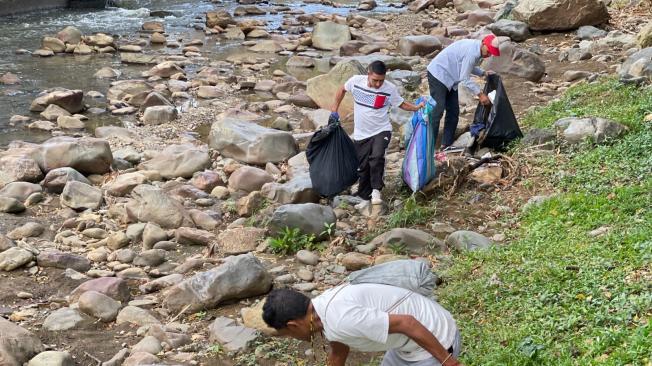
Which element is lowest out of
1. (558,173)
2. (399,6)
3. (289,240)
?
(399,6)

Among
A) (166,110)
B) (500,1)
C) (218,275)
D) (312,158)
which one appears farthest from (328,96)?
(500,1)

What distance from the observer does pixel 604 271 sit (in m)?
5.16

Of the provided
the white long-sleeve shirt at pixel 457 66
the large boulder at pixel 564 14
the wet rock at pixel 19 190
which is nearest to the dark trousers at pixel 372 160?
the white long-sleeve shirt at pixel 457 66

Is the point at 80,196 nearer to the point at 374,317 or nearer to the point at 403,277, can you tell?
the point at 403,277

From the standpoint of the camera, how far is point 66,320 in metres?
6.22

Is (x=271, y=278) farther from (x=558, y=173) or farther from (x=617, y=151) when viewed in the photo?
(x=617, y=151)

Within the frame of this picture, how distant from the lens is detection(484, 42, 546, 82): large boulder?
1209 centimetres

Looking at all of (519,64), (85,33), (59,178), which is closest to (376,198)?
(59,178)

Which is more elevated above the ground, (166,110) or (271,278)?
(271,278)

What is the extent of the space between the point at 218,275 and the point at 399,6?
60.5 ft

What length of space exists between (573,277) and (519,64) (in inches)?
293

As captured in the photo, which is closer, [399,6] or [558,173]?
[558,173]

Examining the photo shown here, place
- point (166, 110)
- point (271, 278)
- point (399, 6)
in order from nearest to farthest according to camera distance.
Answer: point (271, 278) → point (166, 110) → point (399, 6)

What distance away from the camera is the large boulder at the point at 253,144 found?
33.6 ft
